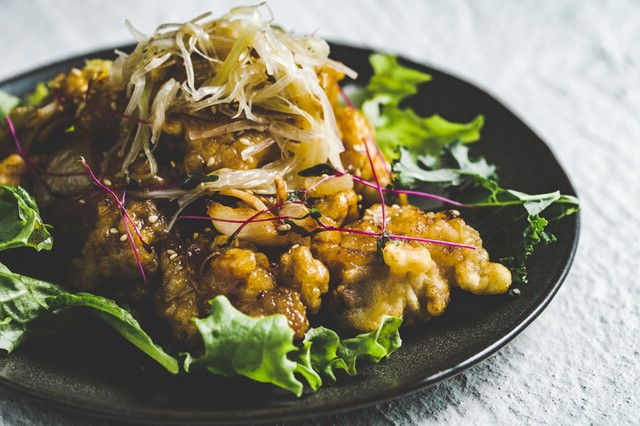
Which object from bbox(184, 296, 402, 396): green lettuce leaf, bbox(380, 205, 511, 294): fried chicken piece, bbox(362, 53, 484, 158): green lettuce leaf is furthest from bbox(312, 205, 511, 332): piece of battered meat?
bbox(362, 53, 484, 158): green lettuce leaf

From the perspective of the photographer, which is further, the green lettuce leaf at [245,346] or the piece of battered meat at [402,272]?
the piece of battered meat at [402,272]

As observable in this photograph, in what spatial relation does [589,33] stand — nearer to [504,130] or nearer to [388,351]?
[504,130]

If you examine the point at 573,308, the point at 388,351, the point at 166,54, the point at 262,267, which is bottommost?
the point at 573,308

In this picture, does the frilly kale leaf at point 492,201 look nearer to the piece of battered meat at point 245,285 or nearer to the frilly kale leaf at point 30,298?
the piece of battered meat at point 245,285

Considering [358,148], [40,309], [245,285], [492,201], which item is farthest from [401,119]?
[40,309]

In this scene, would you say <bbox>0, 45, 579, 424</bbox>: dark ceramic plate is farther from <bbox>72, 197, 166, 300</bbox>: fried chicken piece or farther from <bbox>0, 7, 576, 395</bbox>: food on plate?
<bbox>72, 197, 166, 300</bbox>: fried chicken piece

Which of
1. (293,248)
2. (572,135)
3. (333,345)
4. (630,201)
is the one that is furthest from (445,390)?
(572,135)

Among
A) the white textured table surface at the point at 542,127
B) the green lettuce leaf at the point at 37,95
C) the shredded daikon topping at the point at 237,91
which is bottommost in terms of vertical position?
the white textured table surface at the point at 542,127

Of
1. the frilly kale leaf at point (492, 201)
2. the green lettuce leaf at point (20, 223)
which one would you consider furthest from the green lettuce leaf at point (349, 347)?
the green lettuce leaf at point (20, 223)
